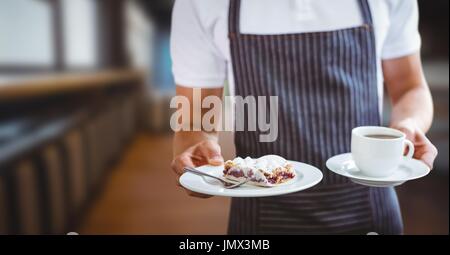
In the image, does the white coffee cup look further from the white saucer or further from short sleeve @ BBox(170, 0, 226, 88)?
short sleeve @ BBox(170, 0, 226, 88)

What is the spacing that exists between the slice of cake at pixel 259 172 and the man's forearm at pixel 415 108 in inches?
6.4

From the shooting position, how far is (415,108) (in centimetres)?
54

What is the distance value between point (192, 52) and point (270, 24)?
100mm

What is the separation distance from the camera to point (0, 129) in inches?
45.8

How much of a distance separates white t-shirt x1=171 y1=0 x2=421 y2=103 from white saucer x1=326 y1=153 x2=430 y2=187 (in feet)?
0.39

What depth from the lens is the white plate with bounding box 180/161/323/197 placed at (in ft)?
1.43

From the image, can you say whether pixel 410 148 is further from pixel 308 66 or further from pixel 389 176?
pixel 308 66

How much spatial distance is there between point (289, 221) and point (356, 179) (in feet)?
0.52

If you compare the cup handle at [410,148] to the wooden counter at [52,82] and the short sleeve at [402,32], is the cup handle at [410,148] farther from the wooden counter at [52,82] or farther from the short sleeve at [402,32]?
the wooden counter at [52,82]

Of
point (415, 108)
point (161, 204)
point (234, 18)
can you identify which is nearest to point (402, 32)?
point (415, 108)

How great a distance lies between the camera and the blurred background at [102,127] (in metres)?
0.65

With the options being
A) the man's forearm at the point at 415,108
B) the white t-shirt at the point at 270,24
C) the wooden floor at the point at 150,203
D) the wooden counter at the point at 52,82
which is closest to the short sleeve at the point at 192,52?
the white t-shirt at the point at 270,24

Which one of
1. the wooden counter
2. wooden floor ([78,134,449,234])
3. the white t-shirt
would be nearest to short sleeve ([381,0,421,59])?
the white t-shirt

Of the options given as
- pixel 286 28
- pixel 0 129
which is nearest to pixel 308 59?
pixel 286 28
